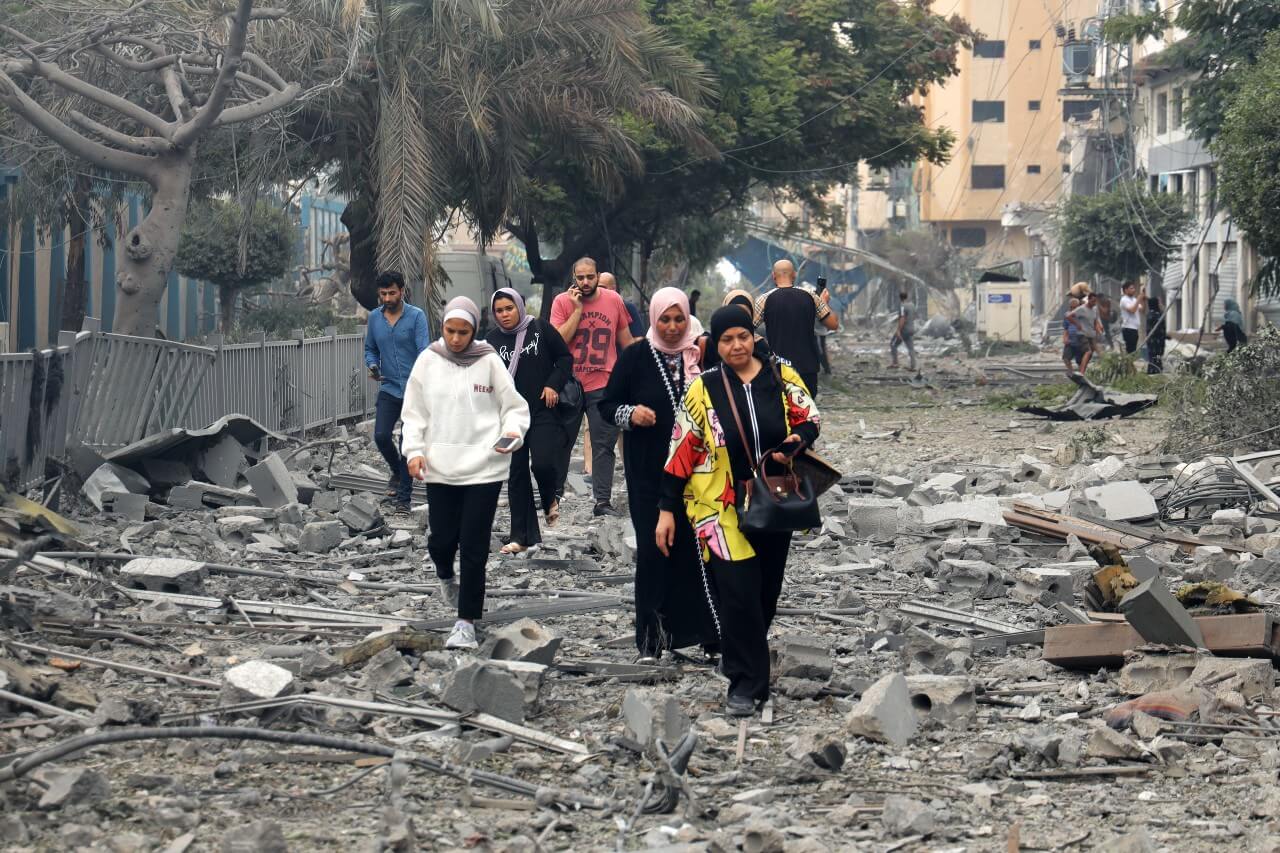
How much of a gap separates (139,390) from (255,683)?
8148 mm

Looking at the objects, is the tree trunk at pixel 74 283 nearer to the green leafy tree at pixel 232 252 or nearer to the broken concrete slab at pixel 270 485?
the green leafy tree at pixel 232 252

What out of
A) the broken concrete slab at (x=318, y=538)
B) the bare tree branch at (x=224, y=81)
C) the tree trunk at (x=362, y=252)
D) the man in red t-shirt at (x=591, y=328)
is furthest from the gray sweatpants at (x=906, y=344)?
the broken concrete slab at (x=318, y=538)

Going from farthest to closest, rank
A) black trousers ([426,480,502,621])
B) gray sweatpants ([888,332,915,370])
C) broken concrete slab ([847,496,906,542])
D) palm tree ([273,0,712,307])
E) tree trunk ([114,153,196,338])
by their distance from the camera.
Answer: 1. gray sweatpants ([888,332,915,370])
2. palm tree ([273,0,712,307])
3. tree trunk ([114,153,196,338])
4. broken concrete slab ([847,496,906,542])
5. black trousers ([426,480,502,621])

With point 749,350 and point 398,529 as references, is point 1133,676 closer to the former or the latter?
point 749,350

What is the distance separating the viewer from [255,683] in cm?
605

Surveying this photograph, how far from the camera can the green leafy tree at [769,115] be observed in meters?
28.8

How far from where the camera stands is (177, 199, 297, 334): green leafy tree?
1320 inches

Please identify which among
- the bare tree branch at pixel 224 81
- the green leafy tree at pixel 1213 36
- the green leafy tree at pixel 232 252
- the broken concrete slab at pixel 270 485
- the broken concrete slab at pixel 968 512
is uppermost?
the green leafy tree at pixel 1213 36

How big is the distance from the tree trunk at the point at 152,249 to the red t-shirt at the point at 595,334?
6.81m

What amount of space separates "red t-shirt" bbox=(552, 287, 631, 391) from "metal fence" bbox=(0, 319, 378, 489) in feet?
11.2

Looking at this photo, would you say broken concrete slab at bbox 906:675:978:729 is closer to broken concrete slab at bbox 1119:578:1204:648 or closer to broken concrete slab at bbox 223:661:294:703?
broken concrete slab at bbox 1119:578:1204:648

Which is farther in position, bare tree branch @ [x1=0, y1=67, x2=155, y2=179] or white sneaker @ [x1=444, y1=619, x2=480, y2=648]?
bare tree branch @ [x1=0, y1=67, x2=155, y2=179]

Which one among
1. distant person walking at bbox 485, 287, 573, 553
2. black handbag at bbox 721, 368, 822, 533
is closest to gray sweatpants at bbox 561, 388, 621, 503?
distant person walking at bbox 485, 287, 573, 553

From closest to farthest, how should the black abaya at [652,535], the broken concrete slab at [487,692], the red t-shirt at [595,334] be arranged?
1. the broken concrete slab at [487,692]
2. the black abaya at [652,535]
3. the red t-shirt at [595,334]
